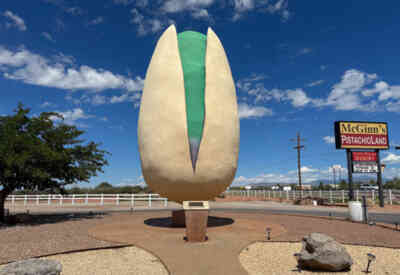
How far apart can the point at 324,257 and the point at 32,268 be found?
19.0 ft

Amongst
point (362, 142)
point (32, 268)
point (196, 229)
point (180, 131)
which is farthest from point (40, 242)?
point (362, 142)

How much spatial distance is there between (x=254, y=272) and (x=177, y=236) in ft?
12.5

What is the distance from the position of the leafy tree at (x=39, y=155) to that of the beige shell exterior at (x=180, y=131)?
6245 millimetres

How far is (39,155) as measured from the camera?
14.1 metres

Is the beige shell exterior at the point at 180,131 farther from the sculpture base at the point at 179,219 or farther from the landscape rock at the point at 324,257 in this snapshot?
the landscape rock at the point at 324,257

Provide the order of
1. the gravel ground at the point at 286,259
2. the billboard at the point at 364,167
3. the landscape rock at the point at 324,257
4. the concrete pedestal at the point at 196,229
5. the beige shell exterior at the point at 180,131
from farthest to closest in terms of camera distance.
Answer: the billboard at the point at 364,167 → the beige shell exterior at the point at 180,131 → the concrete pedestal at the point at 196,229 → the gravel ground at the point at 286,259 → the landscape rock at the point at 324,257

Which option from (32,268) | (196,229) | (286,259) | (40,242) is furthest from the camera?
(40,242)

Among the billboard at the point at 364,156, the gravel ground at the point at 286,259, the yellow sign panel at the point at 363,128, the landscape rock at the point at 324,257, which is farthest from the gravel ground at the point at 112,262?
the billboard at the point at 364,156

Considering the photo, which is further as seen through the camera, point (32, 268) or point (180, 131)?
point (180, 131)

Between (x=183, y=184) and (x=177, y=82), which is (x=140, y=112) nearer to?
(x=177, y=82)

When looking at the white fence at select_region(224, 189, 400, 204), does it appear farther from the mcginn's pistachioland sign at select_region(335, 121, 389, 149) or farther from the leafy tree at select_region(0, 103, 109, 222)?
the leafy tree at select_region(0, 103, 109, 222)

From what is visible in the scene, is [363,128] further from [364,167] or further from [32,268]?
Answer: [32,268]

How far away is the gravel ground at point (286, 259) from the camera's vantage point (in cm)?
677

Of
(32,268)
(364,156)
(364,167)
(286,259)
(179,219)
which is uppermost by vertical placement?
(364,156)
